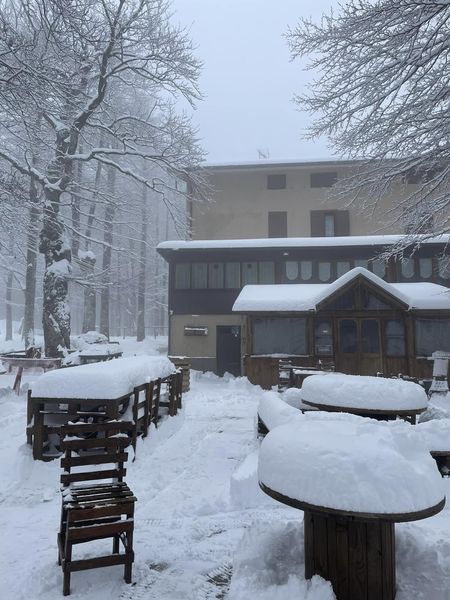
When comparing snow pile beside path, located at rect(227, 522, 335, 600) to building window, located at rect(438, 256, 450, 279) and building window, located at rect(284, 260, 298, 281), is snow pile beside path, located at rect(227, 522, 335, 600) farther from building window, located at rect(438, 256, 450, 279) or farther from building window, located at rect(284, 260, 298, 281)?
building window, located at rect(284, 260, 298, 281)

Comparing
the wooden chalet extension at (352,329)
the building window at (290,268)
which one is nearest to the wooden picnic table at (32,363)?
the wooden chalet extension at (352,329)

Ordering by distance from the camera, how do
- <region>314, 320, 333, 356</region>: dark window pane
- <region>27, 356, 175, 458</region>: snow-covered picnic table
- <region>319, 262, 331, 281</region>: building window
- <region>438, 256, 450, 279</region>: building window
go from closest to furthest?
<region>27, 356, 175, 458</region>: snow-covered picnic table → <region>438, 256, 450, 279</region>: building window → <region>314, 320, 333, 356</region>: dark window pane → <region>319, 262, 331, 281</region>: building window

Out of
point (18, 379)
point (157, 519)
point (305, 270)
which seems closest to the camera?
point (157, 519)

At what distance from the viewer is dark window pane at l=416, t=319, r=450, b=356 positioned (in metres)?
17.3

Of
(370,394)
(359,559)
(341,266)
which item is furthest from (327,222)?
(359,559)

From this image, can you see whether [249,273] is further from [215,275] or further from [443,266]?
[443,266]

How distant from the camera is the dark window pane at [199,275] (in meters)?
22.3

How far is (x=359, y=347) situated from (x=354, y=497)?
50.4 feet

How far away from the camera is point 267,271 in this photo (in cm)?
2220

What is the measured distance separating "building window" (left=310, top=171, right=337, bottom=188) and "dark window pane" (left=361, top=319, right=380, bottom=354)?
39.0ft

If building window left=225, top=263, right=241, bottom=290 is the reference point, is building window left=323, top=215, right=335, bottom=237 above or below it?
above

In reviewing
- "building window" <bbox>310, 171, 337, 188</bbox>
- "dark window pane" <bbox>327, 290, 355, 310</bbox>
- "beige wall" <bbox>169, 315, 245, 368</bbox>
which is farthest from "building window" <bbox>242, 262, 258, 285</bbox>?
"building window" <bbox>310, 171, 337, 188</bbox>

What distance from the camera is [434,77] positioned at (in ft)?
29.8

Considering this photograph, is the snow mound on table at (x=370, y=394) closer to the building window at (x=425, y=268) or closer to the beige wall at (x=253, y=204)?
the building window at (x=425, y=268)
